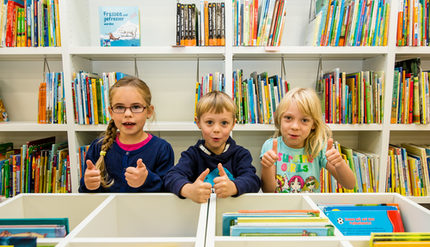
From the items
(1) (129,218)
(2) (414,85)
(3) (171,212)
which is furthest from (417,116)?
(1) (129,218)

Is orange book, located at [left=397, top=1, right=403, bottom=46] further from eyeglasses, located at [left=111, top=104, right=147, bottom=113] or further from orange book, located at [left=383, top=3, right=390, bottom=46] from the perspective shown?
eyeglasses, located at [left=111, top=104, right=147, bottom=113]

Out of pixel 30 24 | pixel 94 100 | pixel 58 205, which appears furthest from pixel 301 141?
pixel 30 24

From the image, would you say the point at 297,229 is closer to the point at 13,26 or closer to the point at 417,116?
the point at 417,116

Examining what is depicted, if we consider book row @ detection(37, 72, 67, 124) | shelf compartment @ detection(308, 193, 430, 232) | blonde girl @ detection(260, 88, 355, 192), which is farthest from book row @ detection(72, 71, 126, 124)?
shelf compartment @ detection(308, 193, 430, 232)

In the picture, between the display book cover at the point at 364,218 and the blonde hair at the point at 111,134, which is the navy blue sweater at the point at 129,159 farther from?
the display book cover at the point at 364,218

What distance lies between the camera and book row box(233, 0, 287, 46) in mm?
1639

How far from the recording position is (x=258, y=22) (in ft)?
5.49

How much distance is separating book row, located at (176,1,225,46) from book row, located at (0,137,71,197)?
4.18ft

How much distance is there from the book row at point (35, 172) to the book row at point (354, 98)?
6.55 ft

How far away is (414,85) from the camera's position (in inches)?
66.5

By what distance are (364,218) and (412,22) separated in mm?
1624

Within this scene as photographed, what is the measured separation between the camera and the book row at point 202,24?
1.65 meters

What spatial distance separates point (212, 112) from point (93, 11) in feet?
5.33

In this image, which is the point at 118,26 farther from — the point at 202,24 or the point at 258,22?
the point at 258,22
